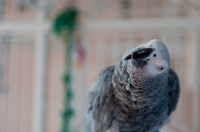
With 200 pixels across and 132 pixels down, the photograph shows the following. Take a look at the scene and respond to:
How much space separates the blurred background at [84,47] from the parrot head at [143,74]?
39 cm

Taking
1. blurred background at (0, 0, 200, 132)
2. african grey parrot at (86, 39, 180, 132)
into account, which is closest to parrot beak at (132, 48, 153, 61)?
african grey parrot at (86, 39, 180, 132)

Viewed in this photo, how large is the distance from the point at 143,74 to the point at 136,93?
0.06m

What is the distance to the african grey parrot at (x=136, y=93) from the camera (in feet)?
1.12

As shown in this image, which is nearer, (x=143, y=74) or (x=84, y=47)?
(x=143, y=74)

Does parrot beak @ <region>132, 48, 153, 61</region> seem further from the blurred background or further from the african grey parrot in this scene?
the blurred background

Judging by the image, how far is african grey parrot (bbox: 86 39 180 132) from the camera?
1.12 ft

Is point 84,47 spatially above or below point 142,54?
below

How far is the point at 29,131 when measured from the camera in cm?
148

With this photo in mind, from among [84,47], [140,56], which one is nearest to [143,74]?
[140,56]

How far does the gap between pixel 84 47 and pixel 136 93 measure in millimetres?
705

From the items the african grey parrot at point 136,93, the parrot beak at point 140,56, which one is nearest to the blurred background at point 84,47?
the african grey parrot at point 136,93

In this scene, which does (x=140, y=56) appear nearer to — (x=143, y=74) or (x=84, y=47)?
(x=143, y=74)

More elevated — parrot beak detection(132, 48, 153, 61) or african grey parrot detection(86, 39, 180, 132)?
parrot beak detection(132, 48, 153, 61)

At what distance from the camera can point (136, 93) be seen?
41cm
